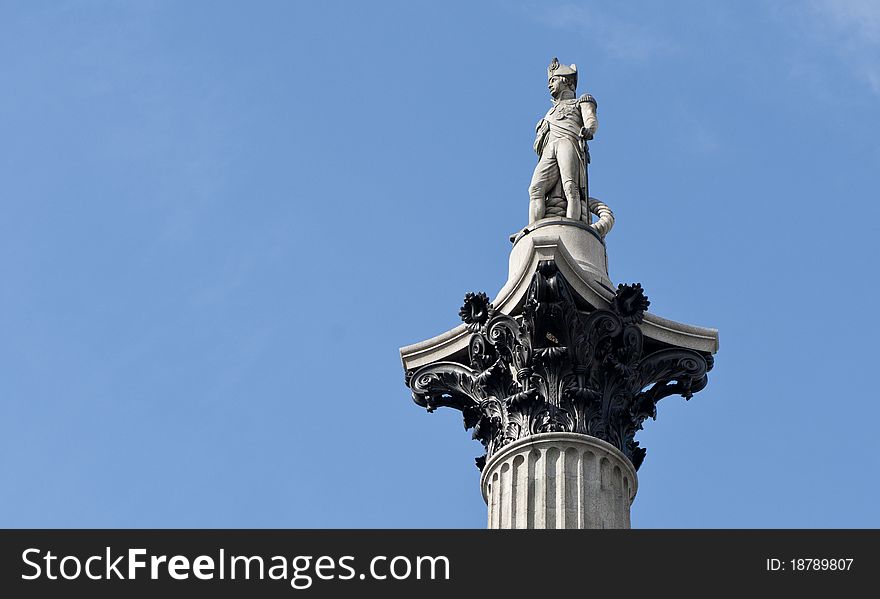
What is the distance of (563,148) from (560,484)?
26.2ft

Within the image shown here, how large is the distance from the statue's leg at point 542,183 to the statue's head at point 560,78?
6.07 ft

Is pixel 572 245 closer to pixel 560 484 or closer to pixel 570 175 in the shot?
pixel 570 175

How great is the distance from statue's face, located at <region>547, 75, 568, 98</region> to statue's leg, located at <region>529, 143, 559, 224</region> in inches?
71.3

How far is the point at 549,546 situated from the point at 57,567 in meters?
6.96

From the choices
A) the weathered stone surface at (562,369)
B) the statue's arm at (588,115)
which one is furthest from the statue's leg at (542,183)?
the weathered stone surface at (562,369)

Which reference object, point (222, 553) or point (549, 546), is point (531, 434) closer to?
point (549, 546)

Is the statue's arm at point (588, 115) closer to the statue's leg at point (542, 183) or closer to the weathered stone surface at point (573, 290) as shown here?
the statue's leg at point (542, 183)

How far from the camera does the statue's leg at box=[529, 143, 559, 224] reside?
3634cm

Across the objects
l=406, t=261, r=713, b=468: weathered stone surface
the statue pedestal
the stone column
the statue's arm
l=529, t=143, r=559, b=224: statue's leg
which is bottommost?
the stone column

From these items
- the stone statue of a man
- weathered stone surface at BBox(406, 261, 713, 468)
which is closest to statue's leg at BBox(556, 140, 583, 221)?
the stone statue of a man

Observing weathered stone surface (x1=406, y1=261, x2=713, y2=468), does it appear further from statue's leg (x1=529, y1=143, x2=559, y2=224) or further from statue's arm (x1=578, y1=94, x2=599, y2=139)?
statue's arm (x1=578, y1=94, x2=599, y2=139)

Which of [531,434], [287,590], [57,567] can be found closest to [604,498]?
[531,434]

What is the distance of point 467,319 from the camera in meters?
33.4

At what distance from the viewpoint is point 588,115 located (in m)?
38.2
